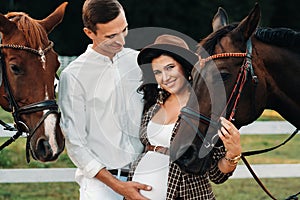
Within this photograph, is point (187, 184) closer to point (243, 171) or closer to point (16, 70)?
point (16, 70)

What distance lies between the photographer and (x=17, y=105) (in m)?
3.78

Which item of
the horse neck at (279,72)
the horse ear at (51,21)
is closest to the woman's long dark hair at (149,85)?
the horse neck at (279,72)

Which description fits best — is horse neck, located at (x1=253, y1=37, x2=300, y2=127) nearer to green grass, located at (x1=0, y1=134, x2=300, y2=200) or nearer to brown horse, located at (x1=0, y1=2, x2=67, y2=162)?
brown horse, located at (x1=0, y1=2, x2=67, y2=162)

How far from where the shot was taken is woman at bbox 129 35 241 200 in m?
3.31

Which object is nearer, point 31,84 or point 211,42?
point 211,42

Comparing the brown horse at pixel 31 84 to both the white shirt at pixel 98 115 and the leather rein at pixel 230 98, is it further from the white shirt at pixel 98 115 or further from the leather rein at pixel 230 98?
the leather rein at pixel 230 98

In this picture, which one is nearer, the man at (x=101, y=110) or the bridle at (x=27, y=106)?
the man at (x=101, y=110)

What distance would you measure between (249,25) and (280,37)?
1.03 feet

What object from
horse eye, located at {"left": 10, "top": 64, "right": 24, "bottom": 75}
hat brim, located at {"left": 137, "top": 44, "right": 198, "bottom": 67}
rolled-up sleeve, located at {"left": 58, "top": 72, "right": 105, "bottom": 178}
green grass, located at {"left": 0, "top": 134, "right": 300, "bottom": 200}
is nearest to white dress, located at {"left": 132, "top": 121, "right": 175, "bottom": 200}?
rolled-up sleeve, located at {"left": 58, "top": 72, "right": 105, "bottom": 178}

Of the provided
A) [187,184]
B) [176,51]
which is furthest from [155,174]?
[176,51]

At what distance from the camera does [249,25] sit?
11.1 feet

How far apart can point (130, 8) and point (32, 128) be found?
75.1ft

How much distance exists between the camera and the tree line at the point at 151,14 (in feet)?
83.9

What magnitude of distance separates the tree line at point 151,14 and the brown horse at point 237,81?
21791mm
